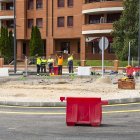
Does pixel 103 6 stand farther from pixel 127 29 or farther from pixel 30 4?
pixel 30 4

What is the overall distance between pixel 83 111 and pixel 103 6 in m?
50.6

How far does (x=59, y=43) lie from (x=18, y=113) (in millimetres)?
57012

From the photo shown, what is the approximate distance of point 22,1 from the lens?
7250cm

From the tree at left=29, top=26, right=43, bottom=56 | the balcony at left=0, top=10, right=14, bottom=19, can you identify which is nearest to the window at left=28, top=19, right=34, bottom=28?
the balcony at left=0, top=10, right=14, bottom=19

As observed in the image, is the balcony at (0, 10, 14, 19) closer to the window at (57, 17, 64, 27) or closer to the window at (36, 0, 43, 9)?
the window at (36, 0, 43, 9)

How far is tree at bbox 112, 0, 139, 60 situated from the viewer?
51719mm

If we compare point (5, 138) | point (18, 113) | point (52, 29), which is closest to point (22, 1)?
point (52, 29)

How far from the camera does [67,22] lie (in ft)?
226

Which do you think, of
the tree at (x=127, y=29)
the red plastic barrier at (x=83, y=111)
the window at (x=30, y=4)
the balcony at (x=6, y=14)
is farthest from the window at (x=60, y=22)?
the red plastic barrier at (x=83, y=111)

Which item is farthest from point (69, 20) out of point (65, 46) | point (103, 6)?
point (103, 6)

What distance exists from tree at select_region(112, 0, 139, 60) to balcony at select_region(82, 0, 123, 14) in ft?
24.4

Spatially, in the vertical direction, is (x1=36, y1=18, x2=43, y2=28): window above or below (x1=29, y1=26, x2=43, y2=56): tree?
above

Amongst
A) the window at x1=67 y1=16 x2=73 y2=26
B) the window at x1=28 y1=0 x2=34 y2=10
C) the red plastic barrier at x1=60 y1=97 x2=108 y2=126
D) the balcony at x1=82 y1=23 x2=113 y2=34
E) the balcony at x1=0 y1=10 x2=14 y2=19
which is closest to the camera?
the red plastic barrier at x1=60 y1=97 x2=108 y2=126

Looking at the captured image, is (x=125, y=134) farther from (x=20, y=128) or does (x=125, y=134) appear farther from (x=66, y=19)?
(x=66, y=19)
